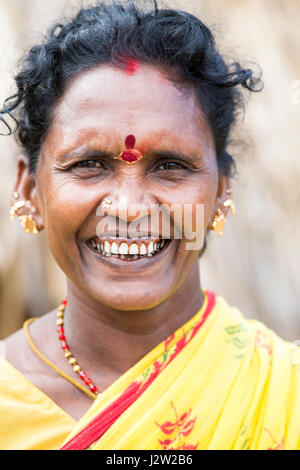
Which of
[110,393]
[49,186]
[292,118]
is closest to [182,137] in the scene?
[49,186]

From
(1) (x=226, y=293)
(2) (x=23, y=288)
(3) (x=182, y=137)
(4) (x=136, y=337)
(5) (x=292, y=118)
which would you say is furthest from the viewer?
(2) (x=23, y=288)

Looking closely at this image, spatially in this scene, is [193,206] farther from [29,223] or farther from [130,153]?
[29,223]

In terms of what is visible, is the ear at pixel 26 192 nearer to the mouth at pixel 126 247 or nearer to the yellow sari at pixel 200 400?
the mouth at pixel 126 247

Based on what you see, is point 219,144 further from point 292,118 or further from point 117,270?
point 292,118

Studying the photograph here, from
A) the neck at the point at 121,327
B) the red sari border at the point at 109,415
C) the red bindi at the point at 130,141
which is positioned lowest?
the red sari border at the point at 109,415

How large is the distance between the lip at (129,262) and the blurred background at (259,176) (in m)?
2.19

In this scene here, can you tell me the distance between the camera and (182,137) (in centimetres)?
218

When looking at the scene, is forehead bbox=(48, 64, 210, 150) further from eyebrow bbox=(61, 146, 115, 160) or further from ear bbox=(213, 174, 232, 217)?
ear bbox=(213, 174, 232, 217)

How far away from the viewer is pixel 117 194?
2141mm

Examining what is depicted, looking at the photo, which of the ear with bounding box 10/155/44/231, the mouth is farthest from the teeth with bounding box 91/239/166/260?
the ear with bounding box 10/155/44/231

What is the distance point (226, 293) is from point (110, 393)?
8.35 ft

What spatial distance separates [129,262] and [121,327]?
1.06 feet

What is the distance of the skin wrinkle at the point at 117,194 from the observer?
214cm

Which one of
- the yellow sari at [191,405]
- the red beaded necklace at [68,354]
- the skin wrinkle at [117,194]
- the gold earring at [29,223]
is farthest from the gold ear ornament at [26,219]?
the yellow sari at [191,405]
